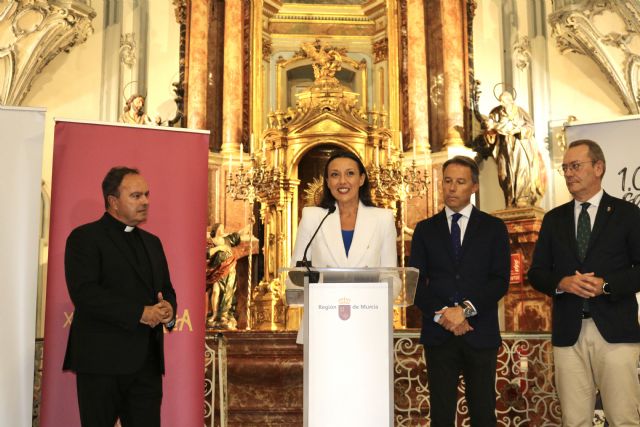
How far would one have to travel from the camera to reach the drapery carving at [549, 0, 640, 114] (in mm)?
8367

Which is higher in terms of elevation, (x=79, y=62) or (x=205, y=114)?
(x=79, y=62)

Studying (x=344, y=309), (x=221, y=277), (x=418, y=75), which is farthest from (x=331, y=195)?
(x=418, y=75)

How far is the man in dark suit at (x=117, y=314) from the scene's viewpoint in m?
3.03

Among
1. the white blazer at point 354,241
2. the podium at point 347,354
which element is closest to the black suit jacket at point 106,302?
the white blazer at point 354,241

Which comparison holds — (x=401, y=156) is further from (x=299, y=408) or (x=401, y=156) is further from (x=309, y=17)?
(x=299, y=408)

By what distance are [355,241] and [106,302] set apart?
3.47 ft

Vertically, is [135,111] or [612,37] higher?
[612,37]

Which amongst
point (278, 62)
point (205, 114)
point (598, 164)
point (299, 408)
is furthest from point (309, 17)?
point (598, 164)

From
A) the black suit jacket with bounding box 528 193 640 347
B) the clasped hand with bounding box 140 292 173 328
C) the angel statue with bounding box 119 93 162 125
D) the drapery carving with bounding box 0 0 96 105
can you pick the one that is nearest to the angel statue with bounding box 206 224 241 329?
the angel statue with bounding box 119 93 162 125

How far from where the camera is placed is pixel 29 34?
8.59 metres

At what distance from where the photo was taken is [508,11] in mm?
9930

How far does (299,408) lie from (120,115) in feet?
18.4

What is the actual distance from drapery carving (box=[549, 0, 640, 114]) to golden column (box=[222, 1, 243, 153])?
391cm

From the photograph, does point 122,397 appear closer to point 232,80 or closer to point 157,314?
point 157,314
